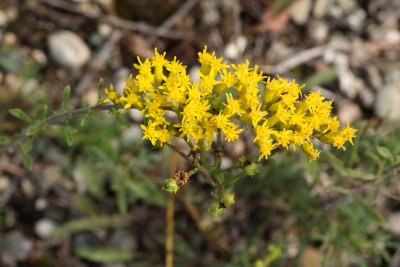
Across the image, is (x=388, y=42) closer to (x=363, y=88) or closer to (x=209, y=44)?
(x=363, y=88)

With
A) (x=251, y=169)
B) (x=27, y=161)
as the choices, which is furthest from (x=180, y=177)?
(x=27, y=161)

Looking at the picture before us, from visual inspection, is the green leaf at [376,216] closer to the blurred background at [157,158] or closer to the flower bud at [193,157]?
the blurred background at [157,158]

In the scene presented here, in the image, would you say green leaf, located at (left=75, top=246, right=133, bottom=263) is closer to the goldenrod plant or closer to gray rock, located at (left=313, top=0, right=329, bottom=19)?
the goldenrod plant

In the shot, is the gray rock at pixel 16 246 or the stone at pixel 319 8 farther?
the stone at pixel 319 8

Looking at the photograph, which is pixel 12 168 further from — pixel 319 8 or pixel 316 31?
pixel 319 8

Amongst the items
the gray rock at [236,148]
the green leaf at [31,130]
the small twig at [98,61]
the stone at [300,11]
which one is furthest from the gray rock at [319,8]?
the green leaf at [31,130]

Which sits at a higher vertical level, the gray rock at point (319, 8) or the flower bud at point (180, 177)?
the gray rock at point (319, 8)

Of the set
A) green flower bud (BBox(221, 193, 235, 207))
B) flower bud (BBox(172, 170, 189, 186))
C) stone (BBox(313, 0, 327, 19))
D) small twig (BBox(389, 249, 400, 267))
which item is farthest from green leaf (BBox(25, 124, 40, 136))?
stone (BBox(313, 0, 327, 19))

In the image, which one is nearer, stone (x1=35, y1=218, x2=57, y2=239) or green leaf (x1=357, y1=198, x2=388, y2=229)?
green leaf (x1=357, y1=198, x2=388, y2=229)
